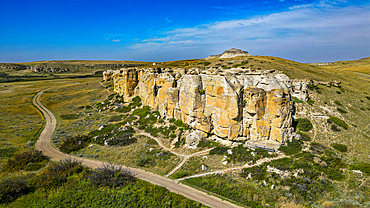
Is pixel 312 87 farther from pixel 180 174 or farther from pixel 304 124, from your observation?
pixel 180 174

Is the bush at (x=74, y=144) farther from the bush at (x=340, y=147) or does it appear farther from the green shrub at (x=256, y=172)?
the bush at (x=340, y=147)

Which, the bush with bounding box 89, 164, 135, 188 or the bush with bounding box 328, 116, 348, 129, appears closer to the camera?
the bush with bounding box 89, 164, 135, 188

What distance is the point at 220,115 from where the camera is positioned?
83.8 ft

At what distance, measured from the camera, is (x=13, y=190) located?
14938 mm

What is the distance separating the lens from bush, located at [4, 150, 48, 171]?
69.7 feet

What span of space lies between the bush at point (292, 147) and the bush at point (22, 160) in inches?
1384

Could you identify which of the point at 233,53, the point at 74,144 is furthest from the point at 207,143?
the point at 233,53

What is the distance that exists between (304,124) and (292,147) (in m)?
6.40

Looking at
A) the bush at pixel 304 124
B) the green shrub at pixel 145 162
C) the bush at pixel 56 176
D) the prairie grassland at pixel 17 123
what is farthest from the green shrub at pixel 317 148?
the prairie grassland at pixel 17 123

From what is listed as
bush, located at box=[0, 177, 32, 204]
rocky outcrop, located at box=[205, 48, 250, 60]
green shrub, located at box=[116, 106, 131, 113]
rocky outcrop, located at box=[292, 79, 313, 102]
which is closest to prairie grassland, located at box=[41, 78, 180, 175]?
green shrub, located at box=[116, 106, 131, 113]

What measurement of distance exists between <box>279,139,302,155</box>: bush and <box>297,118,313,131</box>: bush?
373cm

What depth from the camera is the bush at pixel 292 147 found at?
72.2 ft

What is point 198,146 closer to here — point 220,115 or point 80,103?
point 220,115

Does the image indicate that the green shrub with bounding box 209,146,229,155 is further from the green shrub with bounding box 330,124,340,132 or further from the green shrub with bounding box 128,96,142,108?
the green shrub with bounding box 128,96,142,108
